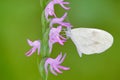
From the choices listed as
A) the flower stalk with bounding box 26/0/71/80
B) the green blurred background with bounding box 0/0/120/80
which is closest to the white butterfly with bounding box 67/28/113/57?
the flower stalk with bounding box 26/0/71/80

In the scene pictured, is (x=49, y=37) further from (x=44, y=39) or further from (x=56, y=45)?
(x=56, y=45)

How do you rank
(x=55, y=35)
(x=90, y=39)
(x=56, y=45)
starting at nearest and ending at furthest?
(x=55, y=35) → (x=90, y=39) → (x=56, y=45)

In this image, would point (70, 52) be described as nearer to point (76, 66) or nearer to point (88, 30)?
point (76, 66)

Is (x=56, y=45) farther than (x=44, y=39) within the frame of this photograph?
Yes

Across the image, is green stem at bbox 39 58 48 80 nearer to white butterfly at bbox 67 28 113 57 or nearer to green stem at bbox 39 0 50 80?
green stem at bbox 39 0 50 80

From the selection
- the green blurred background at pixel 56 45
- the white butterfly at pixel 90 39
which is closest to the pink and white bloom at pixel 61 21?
the white butterfly at pixel 90 39

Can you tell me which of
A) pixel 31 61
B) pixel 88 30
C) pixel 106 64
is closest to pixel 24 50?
pixel 31 61

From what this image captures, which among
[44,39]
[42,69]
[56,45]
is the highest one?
[44,39]

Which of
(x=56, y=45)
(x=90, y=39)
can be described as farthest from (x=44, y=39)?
(x=56, y=45)
